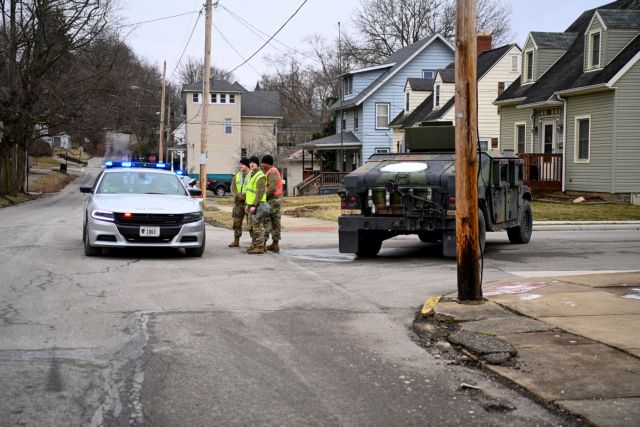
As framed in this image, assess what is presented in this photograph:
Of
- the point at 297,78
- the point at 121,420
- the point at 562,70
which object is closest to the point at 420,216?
the point at 121,420

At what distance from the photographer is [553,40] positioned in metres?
32.8

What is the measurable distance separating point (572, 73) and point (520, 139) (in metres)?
4.70

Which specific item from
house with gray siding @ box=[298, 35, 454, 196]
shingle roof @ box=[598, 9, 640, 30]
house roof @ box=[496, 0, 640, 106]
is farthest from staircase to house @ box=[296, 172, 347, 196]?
shingle roof @ box=[598, 9, 640, 30]

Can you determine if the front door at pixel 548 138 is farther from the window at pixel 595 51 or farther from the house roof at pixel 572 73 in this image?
the window at pixel 595 51

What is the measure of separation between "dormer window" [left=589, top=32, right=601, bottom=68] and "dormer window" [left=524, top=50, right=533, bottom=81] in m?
4.67

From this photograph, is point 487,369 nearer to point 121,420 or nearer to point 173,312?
point 121,420

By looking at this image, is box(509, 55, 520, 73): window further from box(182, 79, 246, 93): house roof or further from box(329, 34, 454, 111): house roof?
box(182, 79, 246, 93): house roof

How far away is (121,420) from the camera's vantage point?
4.98m

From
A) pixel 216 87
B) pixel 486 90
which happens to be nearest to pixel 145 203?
pixel 486 90

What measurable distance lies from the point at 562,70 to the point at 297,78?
53.8 meters

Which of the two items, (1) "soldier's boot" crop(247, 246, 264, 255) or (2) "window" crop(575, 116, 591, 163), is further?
(2) "window" crop(575, 116, 591, 163)

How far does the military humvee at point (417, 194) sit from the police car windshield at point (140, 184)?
325 centimetres

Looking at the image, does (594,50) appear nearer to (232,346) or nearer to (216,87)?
(232,346)

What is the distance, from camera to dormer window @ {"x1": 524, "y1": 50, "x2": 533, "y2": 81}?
3341cm
